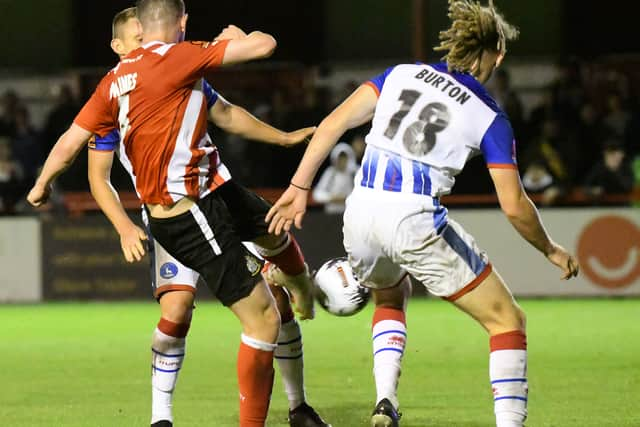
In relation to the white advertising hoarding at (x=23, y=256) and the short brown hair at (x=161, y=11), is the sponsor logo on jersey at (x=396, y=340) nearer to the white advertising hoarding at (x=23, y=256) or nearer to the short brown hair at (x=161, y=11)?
the short brown hair at (x=161, y=11)

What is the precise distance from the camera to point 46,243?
16766 millimetres

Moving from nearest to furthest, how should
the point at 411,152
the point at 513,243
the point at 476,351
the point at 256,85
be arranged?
the point at 411,152 → the point at 476,351 → the point at 513,243 → the point at 256,85

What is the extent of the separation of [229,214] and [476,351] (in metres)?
4.86

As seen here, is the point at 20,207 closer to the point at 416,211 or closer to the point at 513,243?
the point at 513,243

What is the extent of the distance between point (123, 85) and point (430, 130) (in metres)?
1.42

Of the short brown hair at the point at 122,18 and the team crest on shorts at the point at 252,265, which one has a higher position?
the short brown hair at the point at 122,18

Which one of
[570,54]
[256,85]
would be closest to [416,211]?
[256,85]

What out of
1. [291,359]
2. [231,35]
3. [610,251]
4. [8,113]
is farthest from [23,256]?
[231,35]

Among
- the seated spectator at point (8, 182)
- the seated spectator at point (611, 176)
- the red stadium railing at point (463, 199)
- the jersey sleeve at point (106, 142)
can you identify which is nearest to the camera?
the jersey sleeve at point (106, 142)

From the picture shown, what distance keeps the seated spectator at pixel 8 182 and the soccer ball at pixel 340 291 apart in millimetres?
11245

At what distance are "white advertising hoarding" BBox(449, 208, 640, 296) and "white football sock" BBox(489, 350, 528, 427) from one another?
10004 mm

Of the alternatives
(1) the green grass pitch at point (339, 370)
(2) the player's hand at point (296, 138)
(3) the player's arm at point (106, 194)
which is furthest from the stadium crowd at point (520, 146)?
(3) the player's arm at point (106, 194)

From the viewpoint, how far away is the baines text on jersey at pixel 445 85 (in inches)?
235

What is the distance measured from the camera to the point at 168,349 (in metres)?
6.79
